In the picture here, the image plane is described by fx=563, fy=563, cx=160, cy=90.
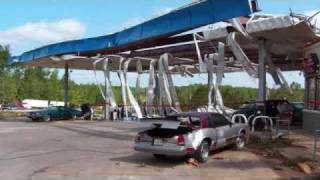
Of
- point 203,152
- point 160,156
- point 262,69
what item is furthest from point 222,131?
point 262,69

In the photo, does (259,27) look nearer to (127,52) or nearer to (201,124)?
(201,124)

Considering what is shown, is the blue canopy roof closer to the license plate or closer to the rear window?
the rear window

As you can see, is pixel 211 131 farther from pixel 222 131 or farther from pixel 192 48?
pixel 192 48

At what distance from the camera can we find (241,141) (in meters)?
19.8

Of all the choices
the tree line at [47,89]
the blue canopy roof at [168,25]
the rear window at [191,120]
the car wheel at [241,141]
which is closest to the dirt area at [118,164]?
the car wheel at [241,141]

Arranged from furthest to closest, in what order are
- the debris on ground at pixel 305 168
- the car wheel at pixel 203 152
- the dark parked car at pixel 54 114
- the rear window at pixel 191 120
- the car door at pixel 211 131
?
1. the dark parked car at pixel 54 114
2. the car door at pixel 211 131
3. the rear window at pixel 191 120
4. the car wheel at pixel 203 152
5. the debris on ground at pixel 305 168

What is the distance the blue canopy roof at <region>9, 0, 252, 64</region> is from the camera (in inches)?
1028

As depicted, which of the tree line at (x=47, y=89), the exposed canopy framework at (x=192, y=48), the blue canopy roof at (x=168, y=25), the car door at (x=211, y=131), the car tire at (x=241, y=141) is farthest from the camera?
the tree line at (x=47, y=89)

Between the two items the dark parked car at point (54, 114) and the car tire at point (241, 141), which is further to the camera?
the dark parked car at point (54, 114)

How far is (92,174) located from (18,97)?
8262 centimetres

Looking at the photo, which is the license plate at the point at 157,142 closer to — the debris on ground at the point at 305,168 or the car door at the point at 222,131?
the car door at the point at 222,131

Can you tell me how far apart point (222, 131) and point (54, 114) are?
30.0 metres

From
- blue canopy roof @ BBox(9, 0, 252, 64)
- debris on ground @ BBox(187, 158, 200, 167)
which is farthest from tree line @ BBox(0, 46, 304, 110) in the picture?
debris on ground @ BBox(187, 158, 200, 167)

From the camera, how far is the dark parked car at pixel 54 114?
4512 centimetres
